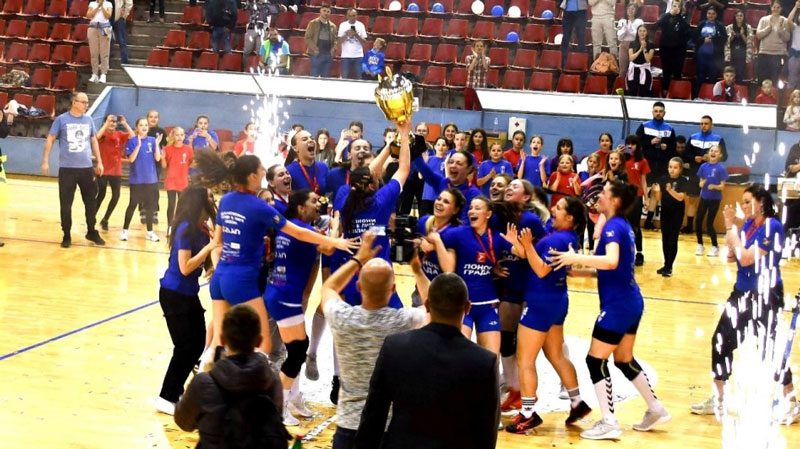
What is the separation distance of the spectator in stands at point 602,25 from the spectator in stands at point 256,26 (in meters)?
6.49

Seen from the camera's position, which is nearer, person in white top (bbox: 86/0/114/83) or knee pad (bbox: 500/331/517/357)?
knee pad (bbox: 500/331/517/357)

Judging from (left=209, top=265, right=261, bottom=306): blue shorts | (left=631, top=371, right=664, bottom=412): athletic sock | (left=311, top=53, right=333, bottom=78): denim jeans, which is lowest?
(left=631, top=371, right=664, bottom=412): athletic sock

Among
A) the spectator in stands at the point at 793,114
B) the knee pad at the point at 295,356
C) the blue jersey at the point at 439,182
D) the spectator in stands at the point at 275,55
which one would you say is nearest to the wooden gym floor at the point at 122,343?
the knee pad at the point at 295,356

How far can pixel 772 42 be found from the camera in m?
17.1

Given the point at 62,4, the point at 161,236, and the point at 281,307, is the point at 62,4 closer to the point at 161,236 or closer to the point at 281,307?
the point at 161,236

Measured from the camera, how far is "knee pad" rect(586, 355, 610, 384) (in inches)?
251

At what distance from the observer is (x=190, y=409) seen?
12.4 feet

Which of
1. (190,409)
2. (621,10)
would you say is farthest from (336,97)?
(190,409)

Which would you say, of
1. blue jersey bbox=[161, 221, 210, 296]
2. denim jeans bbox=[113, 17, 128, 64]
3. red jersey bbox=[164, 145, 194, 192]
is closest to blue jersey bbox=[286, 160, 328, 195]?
blue jersey bbox=[161, 221, 210, 296]

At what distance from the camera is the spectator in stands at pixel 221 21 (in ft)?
65.5

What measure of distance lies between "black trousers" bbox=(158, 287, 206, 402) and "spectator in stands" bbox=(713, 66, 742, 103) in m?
13.1

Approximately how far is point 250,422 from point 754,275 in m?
4.17

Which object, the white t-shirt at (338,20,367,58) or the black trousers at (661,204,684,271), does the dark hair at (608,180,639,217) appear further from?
the white t-shirt at (338,20,367,58)

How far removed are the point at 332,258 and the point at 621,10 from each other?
1345cm
